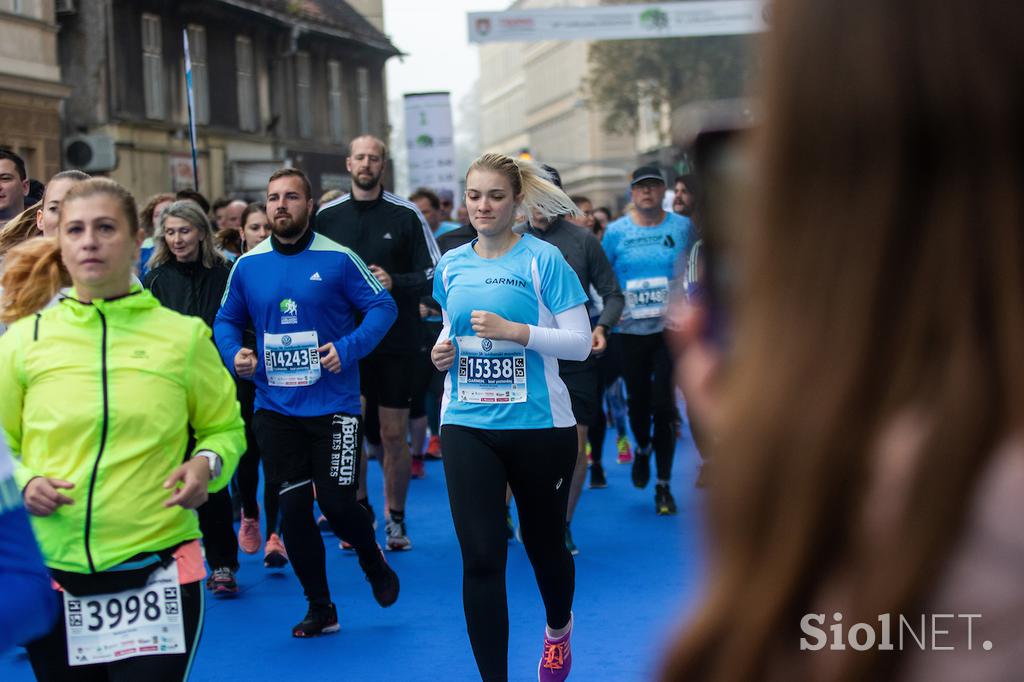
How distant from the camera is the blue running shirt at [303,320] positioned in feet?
22.2

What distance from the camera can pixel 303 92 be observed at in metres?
35.2

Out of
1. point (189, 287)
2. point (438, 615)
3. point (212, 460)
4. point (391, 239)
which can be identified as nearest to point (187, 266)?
point (189, 287)

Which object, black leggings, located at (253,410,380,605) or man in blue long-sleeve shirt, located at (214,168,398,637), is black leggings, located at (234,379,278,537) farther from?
black leggings, located at (253,410,380,605)

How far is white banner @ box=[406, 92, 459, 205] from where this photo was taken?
22.1 m

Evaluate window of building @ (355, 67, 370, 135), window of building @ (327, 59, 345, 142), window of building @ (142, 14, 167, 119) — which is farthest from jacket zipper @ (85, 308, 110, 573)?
window of building @ (355, 67, 370, 135)

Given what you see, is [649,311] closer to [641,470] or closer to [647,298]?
[647,298]

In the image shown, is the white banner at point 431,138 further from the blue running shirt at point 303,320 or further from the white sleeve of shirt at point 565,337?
the white sleeve of shirt at point 565,337

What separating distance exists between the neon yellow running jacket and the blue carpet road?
191 centimetres

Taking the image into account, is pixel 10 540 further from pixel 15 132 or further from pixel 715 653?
pixel 15 132

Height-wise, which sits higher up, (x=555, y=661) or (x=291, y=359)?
(x=291, y=359)

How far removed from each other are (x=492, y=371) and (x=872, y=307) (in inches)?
175

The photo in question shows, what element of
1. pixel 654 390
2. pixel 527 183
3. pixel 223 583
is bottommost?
pixel 223 583

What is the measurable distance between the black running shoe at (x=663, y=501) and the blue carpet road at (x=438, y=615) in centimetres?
7

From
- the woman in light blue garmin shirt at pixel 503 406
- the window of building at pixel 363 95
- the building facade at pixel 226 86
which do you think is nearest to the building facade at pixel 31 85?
the building facade at pixel 226 86
